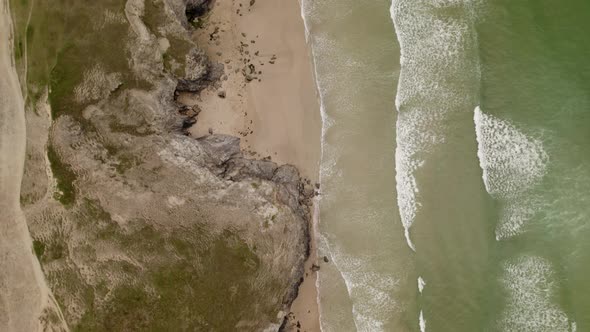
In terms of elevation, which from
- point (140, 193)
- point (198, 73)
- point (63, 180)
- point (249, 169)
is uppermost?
point (198, 73)

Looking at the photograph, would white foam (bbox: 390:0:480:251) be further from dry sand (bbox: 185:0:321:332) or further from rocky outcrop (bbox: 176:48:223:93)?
rocky outcrop (bbox: 176:48:223:93)

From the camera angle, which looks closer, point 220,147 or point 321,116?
point 220,147

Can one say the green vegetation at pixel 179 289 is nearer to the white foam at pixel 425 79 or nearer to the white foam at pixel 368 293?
the white foam at pixel 368 293

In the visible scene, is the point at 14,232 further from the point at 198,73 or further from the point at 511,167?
the point at 511,167

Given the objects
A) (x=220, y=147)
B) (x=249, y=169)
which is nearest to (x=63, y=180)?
(x=220, y=147)

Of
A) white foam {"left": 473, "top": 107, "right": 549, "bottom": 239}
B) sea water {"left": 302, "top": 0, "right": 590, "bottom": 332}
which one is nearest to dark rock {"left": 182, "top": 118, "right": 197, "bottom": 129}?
sea water {"left": 302, "top": 0, "right": 590, "bottom": 332}

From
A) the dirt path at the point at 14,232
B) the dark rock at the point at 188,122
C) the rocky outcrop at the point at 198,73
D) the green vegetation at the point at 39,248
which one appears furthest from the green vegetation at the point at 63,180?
the rocky outcrop at the point at 198,73
